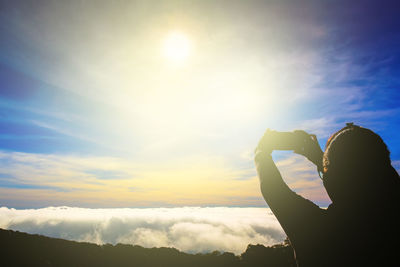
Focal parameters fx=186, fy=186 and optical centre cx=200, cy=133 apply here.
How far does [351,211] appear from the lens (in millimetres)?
1991

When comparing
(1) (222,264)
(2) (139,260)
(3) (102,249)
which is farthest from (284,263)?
(3) (102,249)

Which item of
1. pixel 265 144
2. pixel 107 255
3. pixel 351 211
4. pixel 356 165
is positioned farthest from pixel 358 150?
pixel 107 255

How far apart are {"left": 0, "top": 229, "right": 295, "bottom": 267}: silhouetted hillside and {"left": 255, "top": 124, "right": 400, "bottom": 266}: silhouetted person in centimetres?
736

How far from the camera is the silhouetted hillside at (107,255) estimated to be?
18.4ft

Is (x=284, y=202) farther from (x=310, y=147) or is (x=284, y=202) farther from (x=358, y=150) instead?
(x=310, y=147)

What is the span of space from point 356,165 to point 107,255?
33.0 ft

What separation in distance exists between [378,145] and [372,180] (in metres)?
0.42

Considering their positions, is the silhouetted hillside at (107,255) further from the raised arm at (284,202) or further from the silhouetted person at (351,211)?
the silhouetted person at (351,211)

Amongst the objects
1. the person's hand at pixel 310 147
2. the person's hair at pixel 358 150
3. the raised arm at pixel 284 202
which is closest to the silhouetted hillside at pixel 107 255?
the raised arm at pixel 284 202

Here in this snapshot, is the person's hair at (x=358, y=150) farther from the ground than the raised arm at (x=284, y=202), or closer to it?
farther from the ground

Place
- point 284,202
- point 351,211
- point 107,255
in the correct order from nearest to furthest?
point 351,211
point 284,202
point 107,255

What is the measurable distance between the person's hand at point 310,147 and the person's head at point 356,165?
86 cm

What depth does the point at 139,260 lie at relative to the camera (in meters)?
9.98

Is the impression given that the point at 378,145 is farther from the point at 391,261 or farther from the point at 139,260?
the point at 139,260
